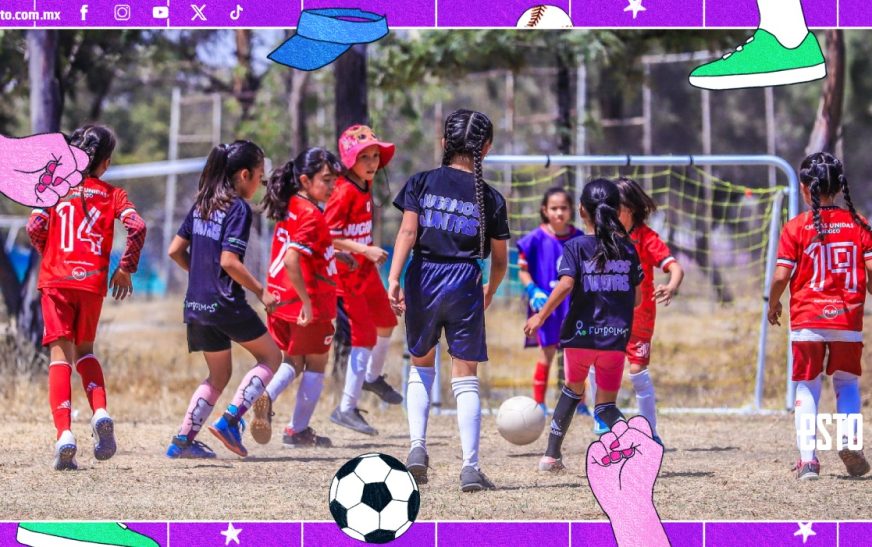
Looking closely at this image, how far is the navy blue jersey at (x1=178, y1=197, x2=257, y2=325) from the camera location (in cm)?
627

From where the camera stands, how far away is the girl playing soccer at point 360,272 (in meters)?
7.23

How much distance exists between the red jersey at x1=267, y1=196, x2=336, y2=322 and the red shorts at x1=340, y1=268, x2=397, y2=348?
0.50 metres

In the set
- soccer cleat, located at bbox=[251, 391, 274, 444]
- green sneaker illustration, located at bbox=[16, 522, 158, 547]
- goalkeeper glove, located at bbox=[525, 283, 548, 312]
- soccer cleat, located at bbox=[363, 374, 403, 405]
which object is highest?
goalkeeper glove, located at bbox=[525, 283, 548, 312]

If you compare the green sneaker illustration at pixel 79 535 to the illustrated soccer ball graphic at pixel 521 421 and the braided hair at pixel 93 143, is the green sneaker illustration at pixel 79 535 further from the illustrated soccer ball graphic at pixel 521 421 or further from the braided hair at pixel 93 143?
the illustrated soccer ball graphic at pixel 521 421

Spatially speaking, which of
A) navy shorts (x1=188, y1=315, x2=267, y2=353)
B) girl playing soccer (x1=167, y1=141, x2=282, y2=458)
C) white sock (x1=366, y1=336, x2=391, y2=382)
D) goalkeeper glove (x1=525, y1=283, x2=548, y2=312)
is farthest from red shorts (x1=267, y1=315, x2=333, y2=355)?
goalkeeper glove (x1=525, y1=283, x2=548, y2=312)

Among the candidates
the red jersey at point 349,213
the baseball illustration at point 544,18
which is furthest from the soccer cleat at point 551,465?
the baseball illustration at point 544,18

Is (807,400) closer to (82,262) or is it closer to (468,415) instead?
(468,415)

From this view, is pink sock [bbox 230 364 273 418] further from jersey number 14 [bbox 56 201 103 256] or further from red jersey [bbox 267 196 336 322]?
jersey number 14 [bbox 56 201 103 256]

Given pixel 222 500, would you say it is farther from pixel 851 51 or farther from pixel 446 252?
pixel 851 51

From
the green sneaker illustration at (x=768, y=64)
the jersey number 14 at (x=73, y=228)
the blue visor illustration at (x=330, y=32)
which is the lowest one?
the jersey number 14 at (x=73, y=228)

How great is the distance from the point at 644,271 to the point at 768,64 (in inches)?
82.3

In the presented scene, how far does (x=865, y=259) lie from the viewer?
5.91 meters

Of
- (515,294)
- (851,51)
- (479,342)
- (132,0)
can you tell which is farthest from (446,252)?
(851,51)

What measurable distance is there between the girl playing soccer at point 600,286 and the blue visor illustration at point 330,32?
142 centimetres
